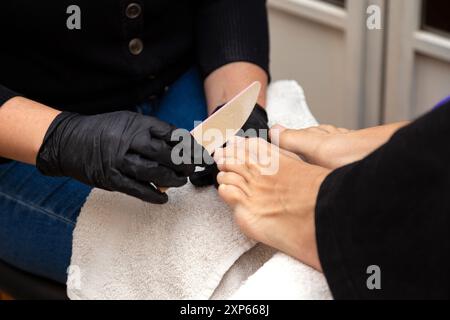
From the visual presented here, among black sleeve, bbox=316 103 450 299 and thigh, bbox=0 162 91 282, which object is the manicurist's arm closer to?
thigh, bbox=0 162 91 282

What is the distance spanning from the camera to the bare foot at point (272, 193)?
0.89 m

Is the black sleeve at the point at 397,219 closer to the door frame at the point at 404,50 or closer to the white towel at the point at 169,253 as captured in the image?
the white towel at the point at 169,253

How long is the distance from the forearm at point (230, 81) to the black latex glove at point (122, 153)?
251 millimetres

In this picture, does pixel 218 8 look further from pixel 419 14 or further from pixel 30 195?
pixel 419 14

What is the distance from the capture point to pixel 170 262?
0.98 meters

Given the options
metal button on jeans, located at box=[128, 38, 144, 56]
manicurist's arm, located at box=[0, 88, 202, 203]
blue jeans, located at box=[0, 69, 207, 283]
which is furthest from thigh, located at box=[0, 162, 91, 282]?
metal button on jeans, located at box=[128, 38, 144, 56]

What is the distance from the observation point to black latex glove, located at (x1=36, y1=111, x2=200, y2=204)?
0.94 meters

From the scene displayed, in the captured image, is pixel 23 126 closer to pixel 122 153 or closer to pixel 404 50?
pixel 122 153

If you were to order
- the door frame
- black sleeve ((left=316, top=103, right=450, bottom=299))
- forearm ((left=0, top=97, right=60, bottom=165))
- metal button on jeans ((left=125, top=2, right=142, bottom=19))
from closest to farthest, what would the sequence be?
black sleeve ((left=316, top=103, right=450, bottom=299)) < forearm ((left=0, top=97, right=60, bottom=165)) < metal button on jeans ((left=125, top=2, right=142, bottom=19)) < the door frame

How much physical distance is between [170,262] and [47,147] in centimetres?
21

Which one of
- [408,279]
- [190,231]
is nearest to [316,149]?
[190,231]

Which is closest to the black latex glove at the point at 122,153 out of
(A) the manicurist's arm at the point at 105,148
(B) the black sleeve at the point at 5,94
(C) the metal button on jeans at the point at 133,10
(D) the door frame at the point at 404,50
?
(A) the manicurist's arm at the point at 105,148

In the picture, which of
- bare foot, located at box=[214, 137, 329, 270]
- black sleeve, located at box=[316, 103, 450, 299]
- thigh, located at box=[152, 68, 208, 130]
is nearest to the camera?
black sleeve, located at box=[316, 103, 450, 299]

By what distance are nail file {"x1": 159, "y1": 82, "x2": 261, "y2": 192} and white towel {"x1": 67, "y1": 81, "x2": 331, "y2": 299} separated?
0.05 meters
